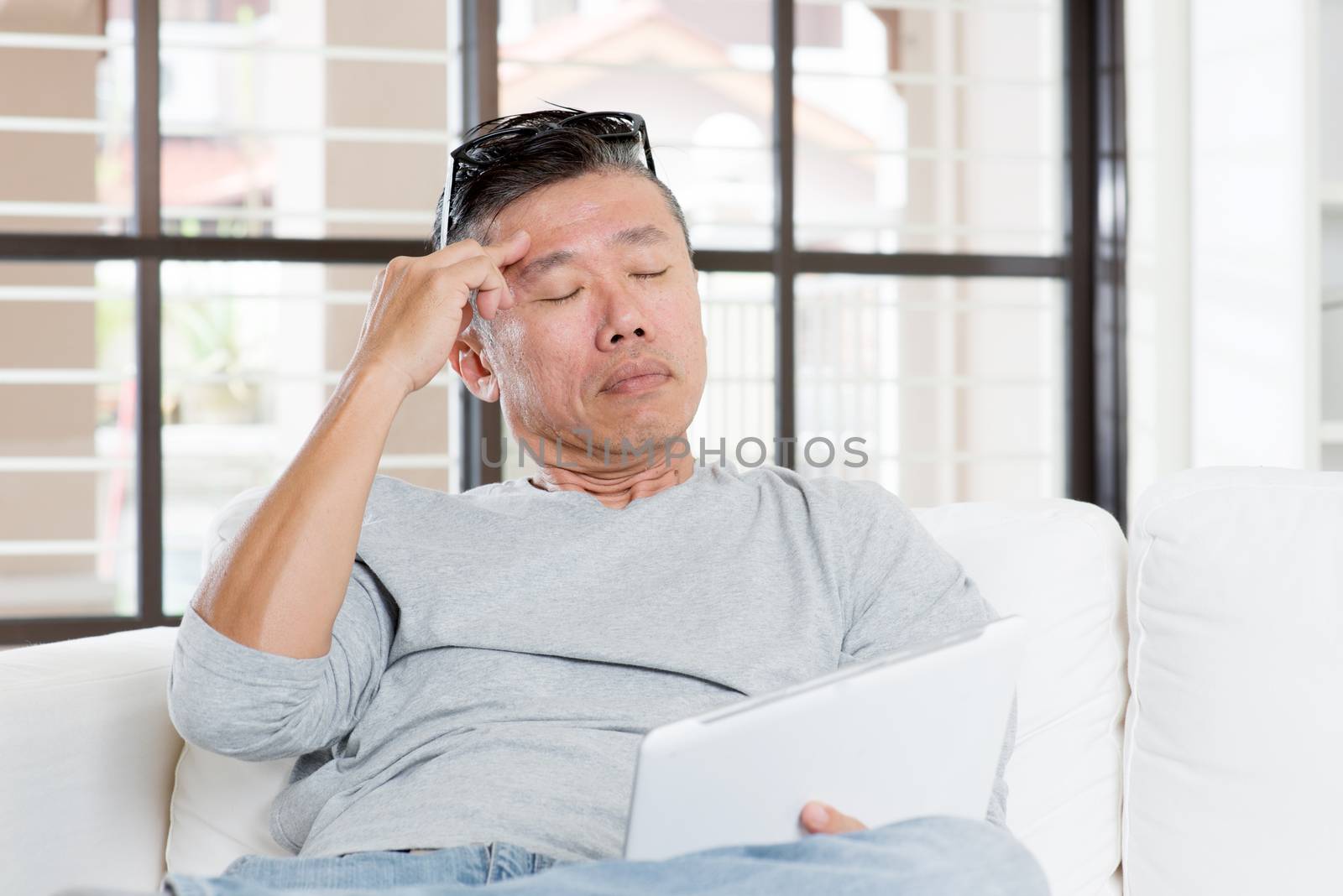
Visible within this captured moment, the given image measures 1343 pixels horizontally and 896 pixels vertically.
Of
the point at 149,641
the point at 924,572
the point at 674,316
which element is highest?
the point at 674,316

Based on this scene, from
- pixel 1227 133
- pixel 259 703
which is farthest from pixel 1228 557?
pixel 1227 133

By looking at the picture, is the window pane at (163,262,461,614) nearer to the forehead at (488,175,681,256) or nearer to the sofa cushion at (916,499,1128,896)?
the forehead at (488,175,681,256)

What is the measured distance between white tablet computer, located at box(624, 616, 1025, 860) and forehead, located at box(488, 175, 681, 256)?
0.68 meters

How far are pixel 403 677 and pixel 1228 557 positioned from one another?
0.87 m

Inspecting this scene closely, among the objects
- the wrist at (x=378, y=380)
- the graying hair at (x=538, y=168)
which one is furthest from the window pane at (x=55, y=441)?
the wrist at (x=378, y=380)

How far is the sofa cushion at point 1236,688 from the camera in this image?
122 centimetres

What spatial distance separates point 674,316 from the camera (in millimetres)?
1325

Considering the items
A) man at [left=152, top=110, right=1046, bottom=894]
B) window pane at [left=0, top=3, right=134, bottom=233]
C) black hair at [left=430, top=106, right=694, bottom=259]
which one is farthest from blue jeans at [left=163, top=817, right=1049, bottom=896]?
window pane at [left=0, top=3, right=134, bottom=233]

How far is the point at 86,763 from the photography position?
1.23 meters

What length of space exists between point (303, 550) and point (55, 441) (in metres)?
2.63

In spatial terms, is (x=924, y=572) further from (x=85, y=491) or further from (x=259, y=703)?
(x=85, y=491)


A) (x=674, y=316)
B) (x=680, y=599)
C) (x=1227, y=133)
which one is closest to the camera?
(x=680, y=599)

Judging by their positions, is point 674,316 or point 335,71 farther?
point 335,71

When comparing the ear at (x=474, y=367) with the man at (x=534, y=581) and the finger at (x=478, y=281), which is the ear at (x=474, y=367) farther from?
the finger at (x=478, y=281)
